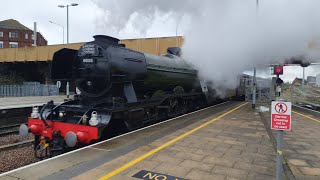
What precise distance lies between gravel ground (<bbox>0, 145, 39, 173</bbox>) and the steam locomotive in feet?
1.05

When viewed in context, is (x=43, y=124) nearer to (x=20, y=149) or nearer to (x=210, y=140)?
(x=20, y=149)

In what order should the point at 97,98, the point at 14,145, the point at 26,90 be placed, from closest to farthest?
1. the point at 97,98
2. the point at 14,145
3. the point at 26,90

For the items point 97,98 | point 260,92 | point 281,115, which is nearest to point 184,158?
point 281,115

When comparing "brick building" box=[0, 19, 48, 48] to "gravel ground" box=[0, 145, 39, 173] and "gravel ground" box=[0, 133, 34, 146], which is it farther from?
"gravel ground" box=[0, 145, 39, 173]

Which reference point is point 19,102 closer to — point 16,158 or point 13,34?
point 16,158

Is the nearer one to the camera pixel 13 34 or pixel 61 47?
pixel 61 47

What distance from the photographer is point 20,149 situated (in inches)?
368

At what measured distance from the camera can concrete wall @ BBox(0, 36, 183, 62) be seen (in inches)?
965

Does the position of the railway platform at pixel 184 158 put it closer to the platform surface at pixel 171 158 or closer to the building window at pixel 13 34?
the platform surface at pixel 171 158

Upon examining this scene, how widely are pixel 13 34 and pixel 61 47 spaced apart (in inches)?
2098

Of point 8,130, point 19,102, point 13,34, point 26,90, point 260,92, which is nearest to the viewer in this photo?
point 8,130

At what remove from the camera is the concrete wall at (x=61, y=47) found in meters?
24.5

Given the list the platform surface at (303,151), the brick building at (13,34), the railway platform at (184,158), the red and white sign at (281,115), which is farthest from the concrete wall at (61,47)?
the brick building at (13,34)

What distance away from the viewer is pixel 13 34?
75.2 meters
